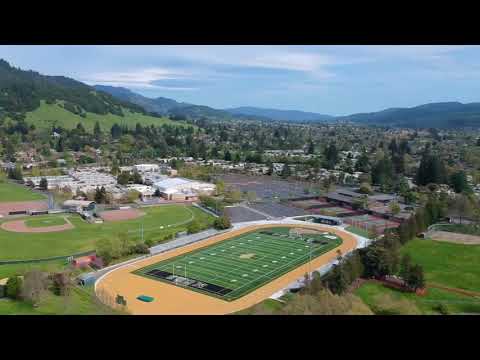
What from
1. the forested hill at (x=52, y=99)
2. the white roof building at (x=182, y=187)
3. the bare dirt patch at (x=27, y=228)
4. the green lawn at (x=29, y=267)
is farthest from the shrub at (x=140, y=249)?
the forested hill at (x=52, y=99)

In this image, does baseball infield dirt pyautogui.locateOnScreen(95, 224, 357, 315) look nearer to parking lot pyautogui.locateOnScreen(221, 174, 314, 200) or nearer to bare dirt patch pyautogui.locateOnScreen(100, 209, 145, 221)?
bare dirt patch pyautogui.locateOnScreen(100, 209, 145, 221)

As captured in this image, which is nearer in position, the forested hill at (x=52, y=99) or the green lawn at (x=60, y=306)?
the green lawn at (x=60, y=306)

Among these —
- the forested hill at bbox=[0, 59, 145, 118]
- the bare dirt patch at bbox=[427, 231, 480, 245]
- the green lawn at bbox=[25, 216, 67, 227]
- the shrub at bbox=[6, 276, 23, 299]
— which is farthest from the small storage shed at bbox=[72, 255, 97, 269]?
the forested hill at bbox=[0, 59, 145, 118]

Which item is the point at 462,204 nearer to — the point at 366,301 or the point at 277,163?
the point at 366,301

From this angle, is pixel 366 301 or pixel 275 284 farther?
pixel 275 284

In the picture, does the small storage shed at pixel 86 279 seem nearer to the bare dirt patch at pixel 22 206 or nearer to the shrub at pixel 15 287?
the shrub at pixel 15 287

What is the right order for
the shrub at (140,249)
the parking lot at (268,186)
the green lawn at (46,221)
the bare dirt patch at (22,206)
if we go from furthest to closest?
the parking lot at (268,186), the bare dirt patch at (22,206), the green lawn at (46,221), the shrub at (140,249)
